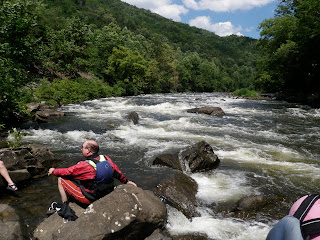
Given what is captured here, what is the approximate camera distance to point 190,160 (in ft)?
26.7

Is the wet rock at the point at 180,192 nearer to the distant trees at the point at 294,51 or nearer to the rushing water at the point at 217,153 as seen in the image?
the rushing water at the point at 217,153

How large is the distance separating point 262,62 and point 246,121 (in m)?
29.1

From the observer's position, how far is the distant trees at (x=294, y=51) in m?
25.8

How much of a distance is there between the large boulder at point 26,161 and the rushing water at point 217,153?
0.37 metres

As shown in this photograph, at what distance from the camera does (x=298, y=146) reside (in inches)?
432

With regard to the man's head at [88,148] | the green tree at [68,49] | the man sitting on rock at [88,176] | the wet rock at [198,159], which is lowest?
the wet rock at [198,159]

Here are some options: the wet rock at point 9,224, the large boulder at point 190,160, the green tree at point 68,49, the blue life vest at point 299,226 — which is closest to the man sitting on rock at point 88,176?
the wet rock at point 9,224

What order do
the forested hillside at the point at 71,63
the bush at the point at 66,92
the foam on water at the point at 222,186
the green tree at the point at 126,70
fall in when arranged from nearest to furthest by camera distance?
the foam on water at the point at 222,186
the forested hillside at the point at 71,63
the bush at the point at 66,92
the green tree at the point at 126,70

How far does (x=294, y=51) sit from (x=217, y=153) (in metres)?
26.3

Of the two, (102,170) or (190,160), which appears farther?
(190,160)

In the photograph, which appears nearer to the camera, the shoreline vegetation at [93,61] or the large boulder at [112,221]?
the large boulder at [112,221]

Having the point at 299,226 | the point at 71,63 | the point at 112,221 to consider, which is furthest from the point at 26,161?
the point at 71,63

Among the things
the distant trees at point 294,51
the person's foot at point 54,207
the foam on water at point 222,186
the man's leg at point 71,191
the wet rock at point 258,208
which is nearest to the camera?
the person's foot at point 54,207

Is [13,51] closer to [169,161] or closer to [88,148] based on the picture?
[169,161]
